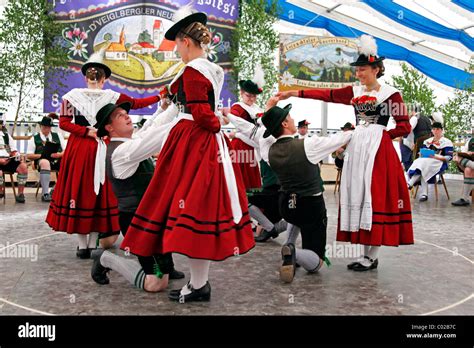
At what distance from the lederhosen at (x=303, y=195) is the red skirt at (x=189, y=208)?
68 cm

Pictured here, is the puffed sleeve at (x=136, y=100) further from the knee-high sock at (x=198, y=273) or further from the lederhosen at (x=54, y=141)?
the lederhosen at (x=54, y=141)

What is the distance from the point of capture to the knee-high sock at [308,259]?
2.95 metres

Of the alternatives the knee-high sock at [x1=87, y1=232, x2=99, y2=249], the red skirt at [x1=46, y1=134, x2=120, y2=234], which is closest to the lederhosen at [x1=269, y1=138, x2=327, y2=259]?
the red skirt at [x1=46, y1=134, x2=120, y2=234]

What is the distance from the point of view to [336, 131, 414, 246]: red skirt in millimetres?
3006

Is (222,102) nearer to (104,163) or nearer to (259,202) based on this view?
(259,202)

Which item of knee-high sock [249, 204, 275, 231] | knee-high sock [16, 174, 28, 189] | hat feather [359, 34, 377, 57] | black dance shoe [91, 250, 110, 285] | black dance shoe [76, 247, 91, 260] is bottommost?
black dance shoe [76, 247, 91, 260]

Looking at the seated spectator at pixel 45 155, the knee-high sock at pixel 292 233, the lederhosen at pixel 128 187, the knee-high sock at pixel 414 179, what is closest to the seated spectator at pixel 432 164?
the knee-high sock at pixel 414 179

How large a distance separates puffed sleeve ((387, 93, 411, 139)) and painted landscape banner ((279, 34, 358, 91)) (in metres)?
7.13

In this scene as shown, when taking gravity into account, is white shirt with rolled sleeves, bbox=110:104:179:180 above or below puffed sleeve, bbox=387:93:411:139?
below

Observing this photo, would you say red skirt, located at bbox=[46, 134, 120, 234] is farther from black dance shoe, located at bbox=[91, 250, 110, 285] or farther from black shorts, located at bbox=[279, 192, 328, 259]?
black shorts, located at bbox=[279, 192, 328, 259]

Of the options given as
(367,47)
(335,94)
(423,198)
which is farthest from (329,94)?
(423,198)

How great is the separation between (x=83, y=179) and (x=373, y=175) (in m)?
1.96

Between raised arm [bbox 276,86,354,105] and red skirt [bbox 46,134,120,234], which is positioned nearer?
raised arm [bbox 276,86,354,105]

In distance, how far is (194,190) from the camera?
229cm
